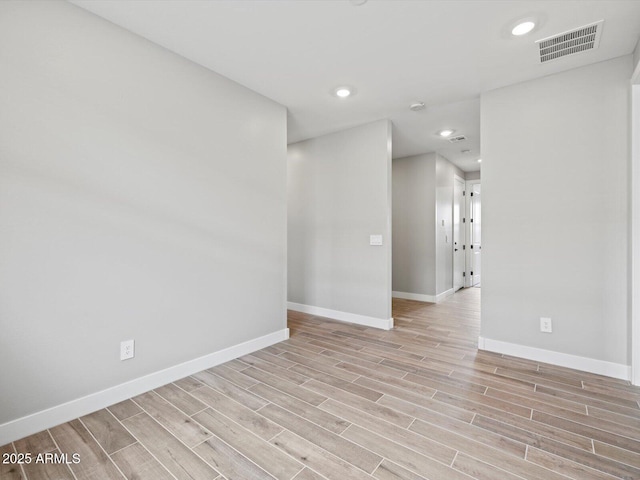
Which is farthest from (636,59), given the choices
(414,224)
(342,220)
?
(414,224)

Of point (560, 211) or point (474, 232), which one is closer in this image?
point (560, 211)

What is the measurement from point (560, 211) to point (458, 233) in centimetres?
391

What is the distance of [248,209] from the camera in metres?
→ 3.10

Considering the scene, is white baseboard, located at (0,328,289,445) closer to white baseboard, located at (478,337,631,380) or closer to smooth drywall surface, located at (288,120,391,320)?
smooth drywall surface, located at (288,120,391,320)

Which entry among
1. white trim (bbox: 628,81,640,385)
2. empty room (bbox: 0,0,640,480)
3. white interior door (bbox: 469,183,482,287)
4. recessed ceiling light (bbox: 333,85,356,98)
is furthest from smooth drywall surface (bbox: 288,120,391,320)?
white interior door (bbox: 469,183,482,287)

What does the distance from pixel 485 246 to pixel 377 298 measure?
4.80ft

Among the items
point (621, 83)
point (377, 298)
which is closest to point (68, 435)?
point (377, 298)

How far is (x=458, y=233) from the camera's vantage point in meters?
6.65

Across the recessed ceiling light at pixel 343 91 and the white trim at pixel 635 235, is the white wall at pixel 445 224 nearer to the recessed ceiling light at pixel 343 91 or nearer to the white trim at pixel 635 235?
the recessed ceiling light at pixel 343 91

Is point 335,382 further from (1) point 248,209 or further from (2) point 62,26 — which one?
(2) point 62,26

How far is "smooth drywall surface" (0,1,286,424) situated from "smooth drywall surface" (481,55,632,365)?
2552 mm

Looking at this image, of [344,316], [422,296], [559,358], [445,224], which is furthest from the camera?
[445,224]

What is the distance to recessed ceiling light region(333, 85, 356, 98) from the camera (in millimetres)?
3127

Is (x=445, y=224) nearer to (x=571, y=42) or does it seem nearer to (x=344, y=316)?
(x=344, y=316)
